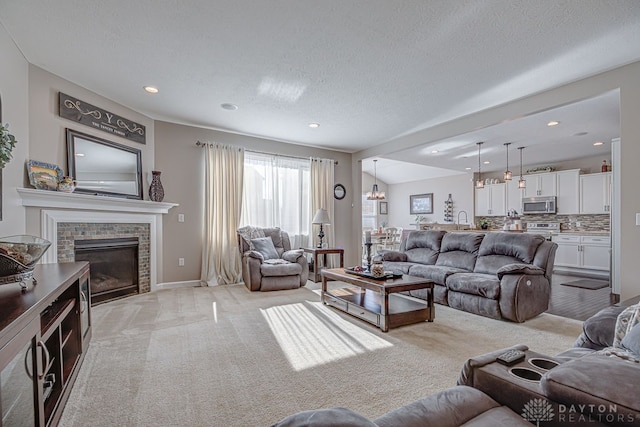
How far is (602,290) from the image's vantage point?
491 cm

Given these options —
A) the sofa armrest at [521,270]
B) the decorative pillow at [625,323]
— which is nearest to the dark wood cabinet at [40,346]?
the decorative pillow at [625,323]

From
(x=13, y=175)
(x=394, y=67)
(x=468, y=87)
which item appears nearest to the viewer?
(x=13, y=175)

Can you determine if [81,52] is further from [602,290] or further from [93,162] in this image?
[602,290]

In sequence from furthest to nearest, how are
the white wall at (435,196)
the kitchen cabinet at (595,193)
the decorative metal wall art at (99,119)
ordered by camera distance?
the white wall at (435,196), the kitchen cabinet at (595,193), the decorative metal wall art at (99,119)

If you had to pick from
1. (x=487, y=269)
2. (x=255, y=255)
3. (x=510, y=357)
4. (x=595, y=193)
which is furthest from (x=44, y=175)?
(x=595, y=193)

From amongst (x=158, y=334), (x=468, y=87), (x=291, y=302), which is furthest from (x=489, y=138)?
(x=158, y=334)

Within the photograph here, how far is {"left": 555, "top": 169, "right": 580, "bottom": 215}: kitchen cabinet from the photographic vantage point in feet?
22.6

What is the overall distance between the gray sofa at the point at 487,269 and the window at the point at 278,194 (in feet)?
6.30

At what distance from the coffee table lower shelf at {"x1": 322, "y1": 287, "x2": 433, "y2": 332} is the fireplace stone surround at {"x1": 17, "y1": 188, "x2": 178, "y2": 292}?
8.66ft

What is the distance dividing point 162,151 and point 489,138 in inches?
217

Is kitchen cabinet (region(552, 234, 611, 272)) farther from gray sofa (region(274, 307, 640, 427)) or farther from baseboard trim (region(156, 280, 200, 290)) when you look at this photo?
baseboard trim (region(156, 280, 200, 290))

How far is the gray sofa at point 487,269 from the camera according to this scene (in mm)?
3225

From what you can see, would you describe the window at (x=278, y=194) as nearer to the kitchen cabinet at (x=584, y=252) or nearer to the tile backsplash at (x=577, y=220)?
the kitchen cabinet at (x=584, y=252)

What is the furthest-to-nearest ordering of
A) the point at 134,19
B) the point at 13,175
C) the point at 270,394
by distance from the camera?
the point at 13,175, the point at 134,19, the point at 270,394
